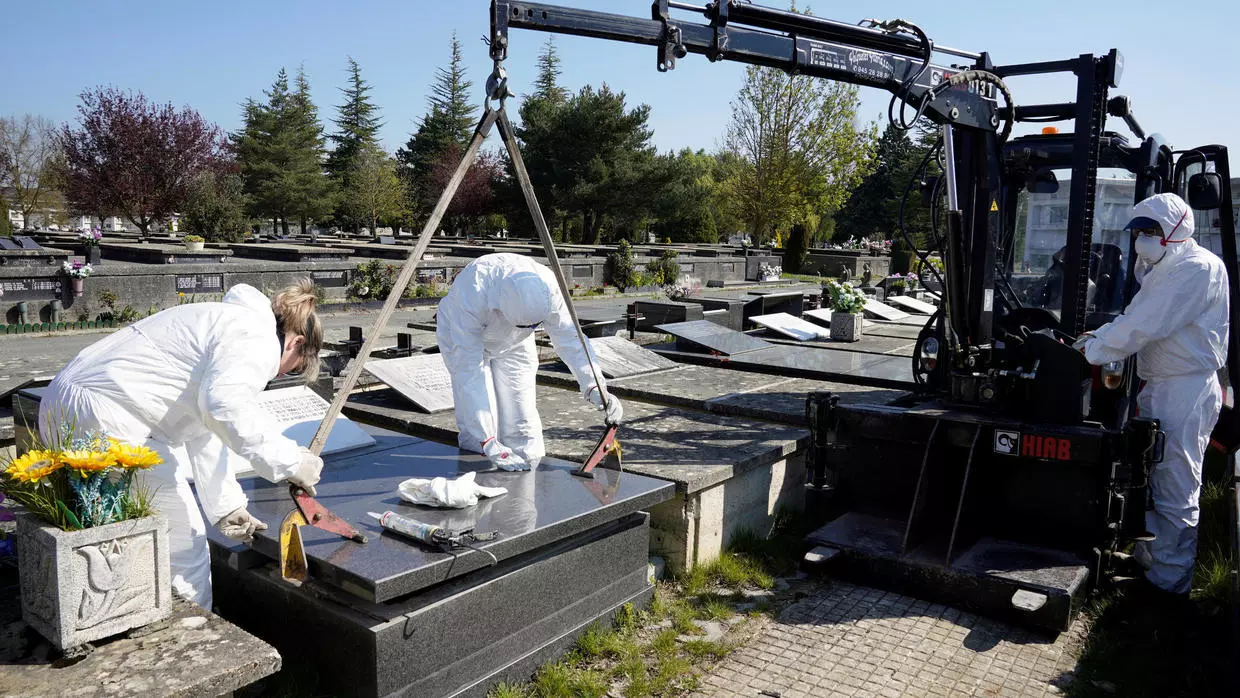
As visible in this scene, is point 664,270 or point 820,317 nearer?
point 820,317

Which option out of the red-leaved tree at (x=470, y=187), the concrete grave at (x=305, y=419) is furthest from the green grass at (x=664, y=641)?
the red-leaved tree at (x=470, y=187)

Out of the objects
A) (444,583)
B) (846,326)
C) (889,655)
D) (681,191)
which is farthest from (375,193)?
(889,655)

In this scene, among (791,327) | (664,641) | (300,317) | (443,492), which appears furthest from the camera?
(791,327)

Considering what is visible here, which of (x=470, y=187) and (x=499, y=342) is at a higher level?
(x=470, y=187)

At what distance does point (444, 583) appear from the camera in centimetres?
337

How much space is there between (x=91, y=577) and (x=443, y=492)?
1.52 metres

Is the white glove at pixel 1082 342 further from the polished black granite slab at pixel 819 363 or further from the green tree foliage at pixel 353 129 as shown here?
the green tree foliage at pixel 353 129

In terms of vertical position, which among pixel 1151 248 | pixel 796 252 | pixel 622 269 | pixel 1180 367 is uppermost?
pixel 796 252

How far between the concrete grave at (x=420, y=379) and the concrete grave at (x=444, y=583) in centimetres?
164

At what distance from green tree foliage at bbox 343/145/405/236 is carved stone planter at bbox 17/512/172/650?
1658 inches

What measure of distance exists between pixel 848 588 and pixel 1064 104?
12.1 feet

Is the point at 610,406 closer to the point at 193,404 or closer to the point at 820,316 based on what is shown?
the point at 193,404

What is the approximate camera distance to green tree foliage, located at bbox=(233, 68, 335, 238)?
44812 mm

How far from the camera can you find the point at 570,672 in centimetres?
370
